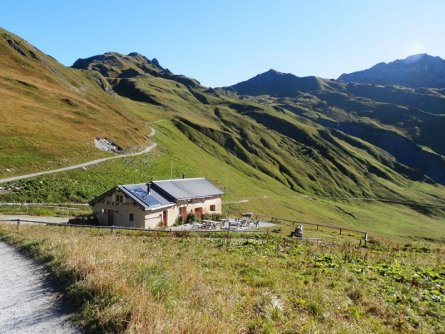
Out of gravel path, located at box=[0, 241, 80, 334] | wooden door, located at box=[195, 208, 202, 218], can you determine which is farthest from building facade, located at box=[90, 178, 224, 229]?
gravel path, located at box=[0, 241, 80, 334]

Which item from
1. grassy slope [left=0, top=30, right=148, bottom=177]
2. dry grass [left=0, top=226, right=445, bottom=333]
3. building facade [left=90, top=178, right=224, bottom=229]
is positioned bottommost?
dry grass [left=0, top=226, right=445, bottom=333]

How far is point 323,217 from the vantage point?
384ft

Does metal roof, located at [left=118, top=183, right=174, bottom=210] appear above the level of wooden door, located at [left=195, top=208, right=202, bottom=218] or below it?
above

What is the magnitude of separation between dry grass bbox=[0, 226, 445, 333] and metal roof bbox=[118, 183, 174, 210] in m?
33.6

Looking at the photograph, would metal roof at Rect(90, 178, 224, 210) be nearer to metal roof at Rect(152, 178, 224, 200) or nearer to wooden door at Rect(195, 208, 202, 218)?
metal roof at Rect(152, 178, 224, 200)

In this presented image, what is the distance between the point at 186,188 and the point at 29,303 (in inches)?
2155

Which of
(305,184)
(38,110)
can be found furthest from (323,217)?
(38,110)

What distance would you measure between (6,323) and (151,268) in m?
4.38

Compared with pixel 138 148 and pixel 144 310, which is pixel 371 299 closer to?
pixel 144 310

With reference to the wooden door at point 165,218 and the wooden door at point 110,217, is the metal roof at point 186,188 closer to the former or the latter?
the wooden door at point 165,218

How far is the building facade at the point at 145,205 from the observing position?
54.8 m

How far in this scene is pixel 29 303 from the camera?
1213cm

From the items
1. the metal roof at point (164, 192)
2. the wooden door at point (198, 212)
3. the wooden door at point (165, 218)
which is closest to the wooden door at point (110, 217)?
the metal roof at point (164, 192)

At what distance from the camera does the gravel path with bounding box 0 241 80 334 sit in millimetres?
10188
